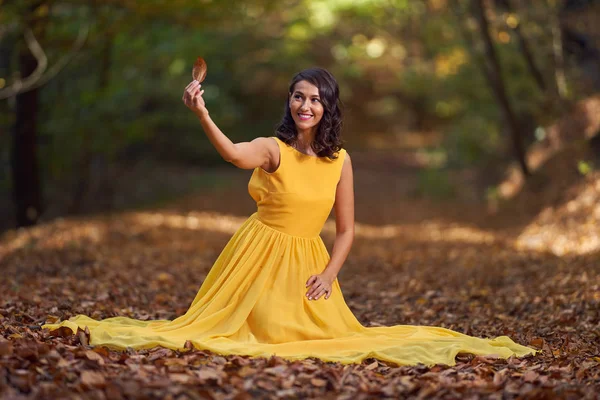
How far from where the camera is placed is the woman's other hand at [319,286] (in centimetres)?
409

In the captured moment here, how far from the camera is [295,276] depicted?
4125 mm

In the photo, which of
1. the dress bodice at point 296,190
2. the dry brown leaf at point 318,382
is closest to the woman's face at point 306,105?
the dress bodice at point 296,190

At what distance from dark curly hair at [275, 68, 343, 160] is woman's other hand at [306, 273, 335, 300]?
624 millimetres

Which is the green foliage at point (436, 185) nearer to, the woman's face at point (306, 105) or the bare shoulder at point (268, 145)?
the woman's face at point (306, 105)

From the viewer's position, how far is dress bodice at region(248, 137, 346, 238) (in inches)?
160

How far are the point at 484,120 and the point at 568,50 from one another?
12.8ft

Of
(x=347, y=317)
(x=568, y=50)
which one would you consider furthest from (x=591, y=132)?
(x=347, y=317)

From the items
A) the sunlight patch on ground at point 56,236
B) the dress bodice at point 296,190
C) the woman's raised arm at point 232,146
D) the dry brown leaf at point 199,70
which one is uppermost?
the dry brown leaf at point 199,70

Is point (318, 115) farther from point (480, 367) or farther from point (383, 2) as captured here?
point (383, 2)

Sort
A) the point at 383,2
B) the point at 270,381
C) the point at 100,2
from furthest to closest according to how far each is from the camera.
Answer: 1. the point at 383,2
2. the point at 100,2
3. the point at 270,381

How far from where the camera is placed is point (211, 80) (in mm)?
19109

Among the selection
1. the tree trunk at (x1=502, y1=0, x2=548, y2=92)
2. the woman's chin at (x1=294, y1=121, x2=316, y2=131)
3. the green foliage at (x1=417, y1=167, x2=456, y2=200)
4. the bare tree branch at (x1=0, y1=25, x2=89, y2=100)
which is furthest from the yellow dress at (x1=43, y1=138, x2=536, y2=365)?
the green foliage at (x1=417, y1=167, x2=456, y2=200)

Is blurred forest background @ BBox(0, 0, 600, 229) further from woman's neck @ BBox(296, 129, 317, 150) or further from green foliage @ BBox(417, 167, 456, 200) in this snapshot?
woman's neck @ BBox(296, 129, 317, 150)

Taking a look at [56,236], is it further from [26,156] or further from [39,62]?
[26,156]
